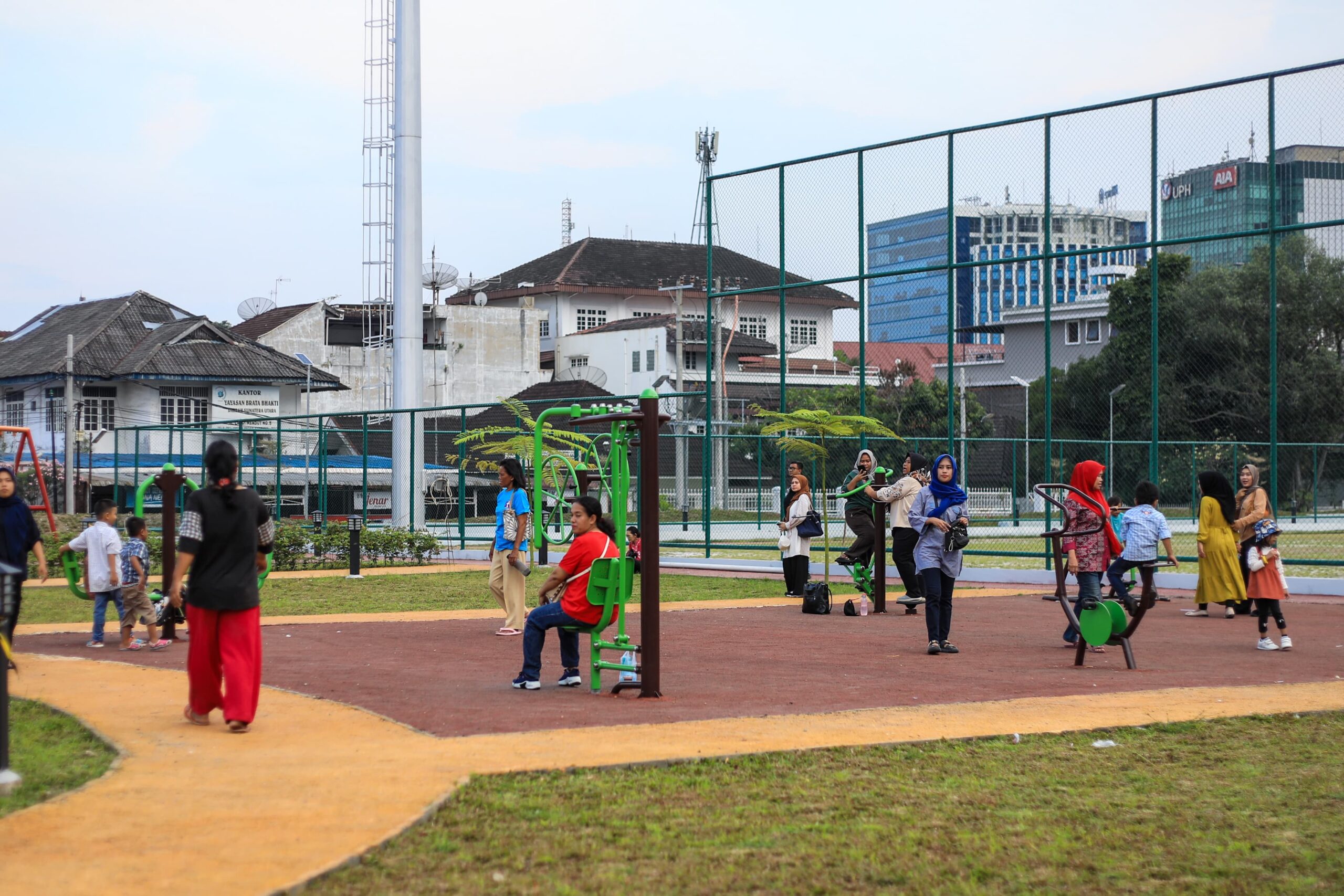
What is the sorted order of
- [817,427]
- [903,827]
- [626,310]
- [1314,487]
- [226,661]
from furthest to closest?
1. [626,310]
2. [1314,487]
3. [817,427]
4. [226,661]
5. [903,827]

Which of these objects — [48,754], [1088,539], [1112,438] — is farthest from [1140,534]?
[1112,438]

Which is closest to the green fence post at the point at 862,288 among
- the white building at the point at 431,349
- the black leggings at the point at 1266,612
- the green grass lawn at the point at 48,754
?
the black leggings at the point at 1266,612

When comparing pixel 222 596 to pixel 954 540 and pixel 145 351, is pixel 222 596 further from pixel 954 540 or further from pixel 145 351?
pixel 145 351

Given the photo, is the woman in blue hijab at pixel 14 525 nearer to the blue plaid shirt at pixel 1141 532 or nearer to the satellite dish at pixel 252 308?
the blue plaid shirt at pixel 1141 532

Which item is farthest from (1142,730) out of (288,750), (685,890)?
(288,750)

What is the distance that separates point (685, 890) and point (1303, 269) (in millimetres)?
17604

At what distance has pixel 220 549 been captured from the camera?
812 cm

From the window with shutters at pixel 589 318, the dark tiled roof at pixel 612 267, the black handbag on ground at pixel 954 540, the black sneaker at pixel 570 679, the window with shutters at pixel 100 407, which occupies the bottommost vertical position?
the black sneaker at pixel 570 679

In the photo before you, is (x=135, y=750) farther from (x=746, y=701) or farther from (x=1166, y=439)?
(x=1166, y=439)

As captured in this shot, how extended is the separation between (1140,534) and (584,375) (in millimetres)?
56957

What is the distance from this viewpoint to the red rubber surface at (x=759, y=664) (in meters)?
9.07

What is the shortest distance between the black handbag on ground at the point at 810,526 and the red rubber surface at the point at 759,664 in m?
1.62

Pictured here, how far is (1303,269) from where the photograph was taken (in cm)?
1958

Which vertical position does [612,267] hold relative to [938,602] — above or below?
above
